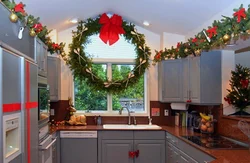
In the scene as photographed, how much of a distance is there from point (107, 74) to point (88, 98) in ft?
1.98

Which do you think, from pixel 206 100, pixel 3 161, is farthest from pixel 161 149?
pixel 3 161

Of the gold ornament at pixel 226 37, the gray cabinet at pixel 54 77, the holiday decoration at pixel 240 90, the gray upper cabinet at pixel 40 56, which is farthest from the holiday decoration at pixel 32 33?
the holiday decoration at pixel 240 90

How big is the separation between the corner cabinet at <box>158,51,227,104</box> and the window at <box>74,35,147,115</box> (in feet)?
1.99

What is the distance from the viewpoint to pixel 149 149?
178 inches

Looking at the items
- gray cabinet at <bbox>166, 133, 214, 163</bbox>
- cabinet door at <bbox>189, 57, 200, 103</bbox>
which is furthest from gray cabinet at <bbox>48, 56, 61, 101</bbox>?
cabinet door at <bbox>189, 57, 200, 103</bbox>

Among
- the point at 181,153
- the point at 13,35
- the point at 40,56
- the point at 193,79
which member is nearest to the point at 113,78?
the point at 193,79

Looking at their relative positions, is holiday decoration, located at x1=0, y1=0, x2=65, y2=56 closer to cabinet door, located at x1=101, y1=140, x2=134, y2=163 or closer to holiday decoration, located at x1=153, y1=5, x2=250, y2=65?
holiday decoration, located at x1=153, y1=5, x2=250, y2=65

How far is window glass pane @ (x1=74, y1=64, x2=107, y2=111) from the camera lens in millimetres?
5223

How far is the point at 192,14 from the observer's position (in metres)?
3.91

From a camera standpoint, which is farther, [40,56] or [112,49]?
[112,49]

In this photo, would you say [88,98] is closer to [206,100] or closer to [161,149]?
[161,149]

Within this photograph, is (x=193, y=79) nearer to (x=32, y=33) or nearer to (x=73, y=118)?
(x=73, y=118)

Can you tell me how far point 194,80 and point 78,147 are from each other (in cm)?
220

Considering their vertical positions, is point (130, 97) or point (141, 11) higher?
point (141, 11)
